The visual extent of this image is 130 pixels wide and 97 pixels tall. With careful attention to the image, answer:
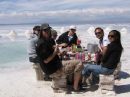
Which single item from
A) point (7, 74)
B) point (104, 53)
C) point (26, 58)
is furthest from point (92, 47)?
point (26, 58)

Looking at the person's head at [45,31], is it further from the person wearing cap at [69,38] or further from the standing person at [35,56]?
the person wearing cap at [69,38]

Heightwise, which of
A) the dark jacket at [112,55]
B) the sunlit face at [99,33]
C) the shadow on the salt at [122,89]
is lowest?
the shadow on the salt at [122,89]

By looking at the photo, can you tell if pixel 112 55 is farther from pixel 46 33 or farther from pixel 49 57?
pixel 46 33

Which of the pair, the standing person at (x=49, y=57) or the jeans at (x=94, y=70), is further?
the jeans at (x=94, y=70)

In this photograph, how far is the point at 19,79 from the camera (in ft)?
31.6

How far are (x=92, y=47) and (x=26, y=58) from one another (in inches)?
224

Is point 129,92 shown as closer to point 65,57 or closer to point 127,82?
point 127,82

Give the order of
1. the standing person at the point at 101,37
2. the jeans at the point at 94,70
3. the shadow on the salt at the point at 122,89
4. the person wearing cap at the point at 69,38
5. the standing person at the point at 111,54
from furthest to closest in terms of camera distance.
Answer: the person wearing cap at the point at 69,38 → the standing person at the point at 101,37 → the shadow on the salt at the point at 122,89 → the jeans at the point at 94,70 → the standing person at the point at 111,54

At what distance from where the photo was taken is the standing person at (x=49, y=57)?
281 inches

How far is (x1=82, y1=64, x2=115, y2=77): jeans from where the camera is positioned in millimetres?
7531

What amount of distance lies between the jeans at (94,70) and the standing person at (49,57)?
0.35 metres

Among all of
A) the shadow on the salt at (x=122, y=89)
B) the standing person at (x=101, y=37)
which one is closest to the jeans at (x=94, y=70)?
the shadow on the salt at (x=122, y=89)

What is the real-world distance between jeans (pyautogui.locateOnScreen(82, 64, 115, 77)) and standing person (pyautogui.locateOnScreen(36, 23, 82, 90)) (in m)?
0.35

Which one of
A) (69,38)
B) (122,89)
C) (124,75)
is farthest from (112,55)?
(69,38)
